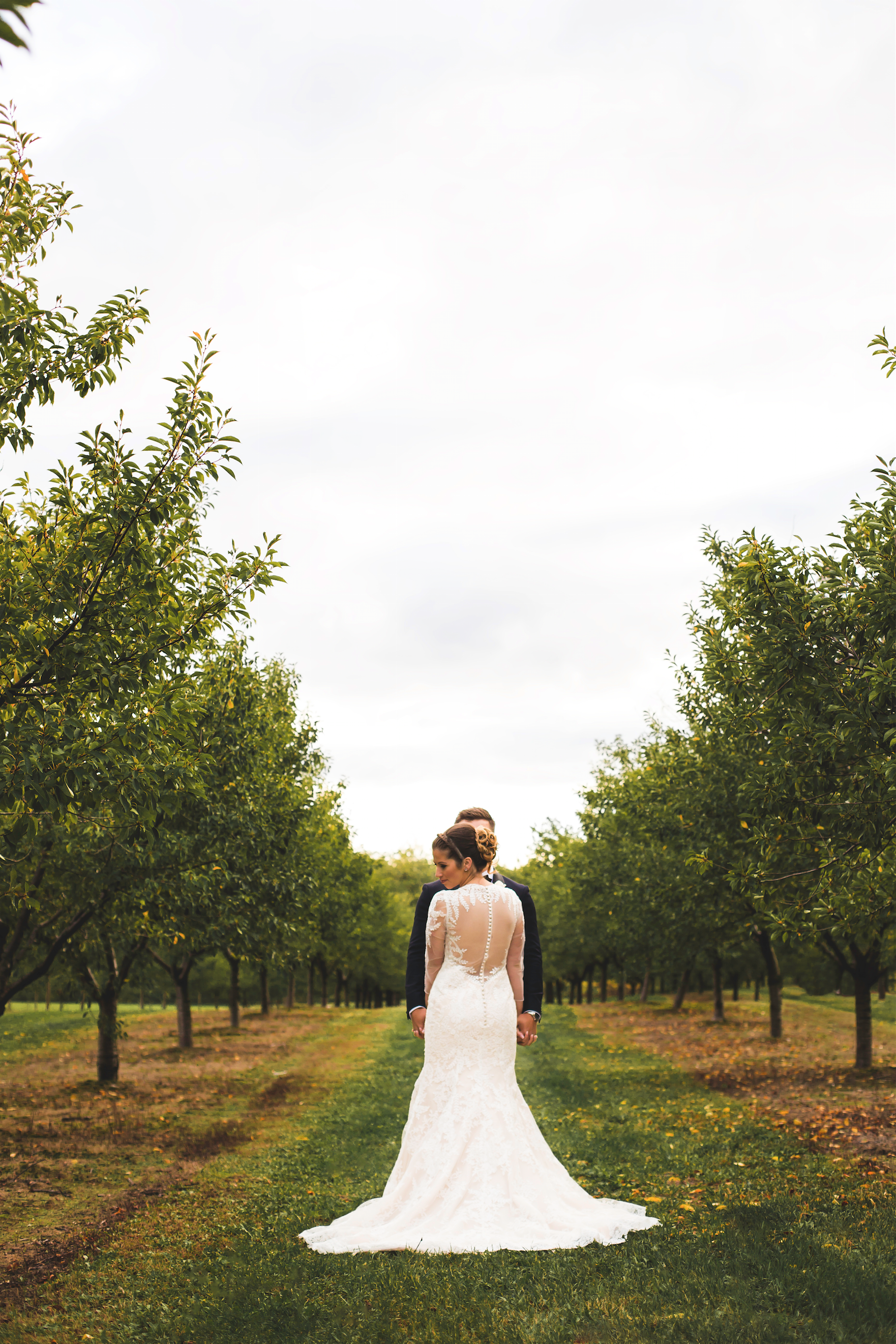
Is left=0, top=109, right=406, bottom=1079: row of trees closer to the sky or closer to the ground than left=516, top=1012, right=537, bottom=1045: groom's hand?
closer to the sky

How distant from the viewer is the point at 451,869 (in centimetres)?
738

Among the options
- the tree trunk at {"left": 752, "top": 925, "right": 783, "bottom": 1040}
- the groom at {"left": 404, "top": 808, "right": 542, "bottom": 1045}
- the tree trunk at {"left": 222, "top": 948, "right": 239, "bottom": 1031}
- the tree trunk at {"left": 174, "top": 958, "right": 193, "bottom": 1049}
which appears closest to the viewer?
the groom at {"left": 404, "top": 808, "right": 542, "bottom": 1045}

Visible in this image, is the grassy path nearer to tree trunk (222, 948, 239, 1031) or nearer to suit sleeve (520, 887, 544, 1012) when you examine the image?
suit sleeve (520, 887, 544, 1012)

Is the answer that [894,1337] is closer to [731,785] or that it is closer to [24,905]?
[24,905]

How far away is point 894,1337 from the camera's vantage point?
481 centimetres

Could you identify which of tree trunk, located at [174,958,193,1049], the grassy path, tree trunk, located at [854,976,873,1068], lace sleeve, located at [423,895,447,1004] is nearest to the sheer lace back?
lace sleeve, located at [423,895,447,1004]

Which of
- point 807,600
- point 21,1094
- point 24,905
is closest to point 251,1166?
point 24,905

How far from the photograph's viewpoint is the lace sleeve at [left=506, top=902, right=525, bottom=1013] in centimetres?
754

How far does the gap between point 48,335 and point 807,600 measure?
276 inches

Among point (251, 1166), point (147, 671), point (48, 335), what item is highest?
point (48, 335)

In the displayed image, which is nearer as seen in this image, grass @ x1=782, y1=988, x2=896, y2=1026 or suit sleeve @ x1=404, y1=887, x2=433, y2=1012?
suit sleeve @ x1=404, y1=887, x2=433, y2=1012

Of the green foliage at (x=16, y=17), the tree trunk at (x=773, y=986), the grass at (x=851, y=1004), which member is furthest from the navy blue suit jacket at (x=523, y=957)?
the grass at (x=851, y=1004)

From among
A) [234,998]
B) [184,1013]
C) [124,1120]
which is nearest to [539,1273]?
[124,1120]

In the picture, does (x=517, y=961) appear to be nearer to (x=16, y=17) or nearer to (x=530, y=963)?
(x=530, y=963)
